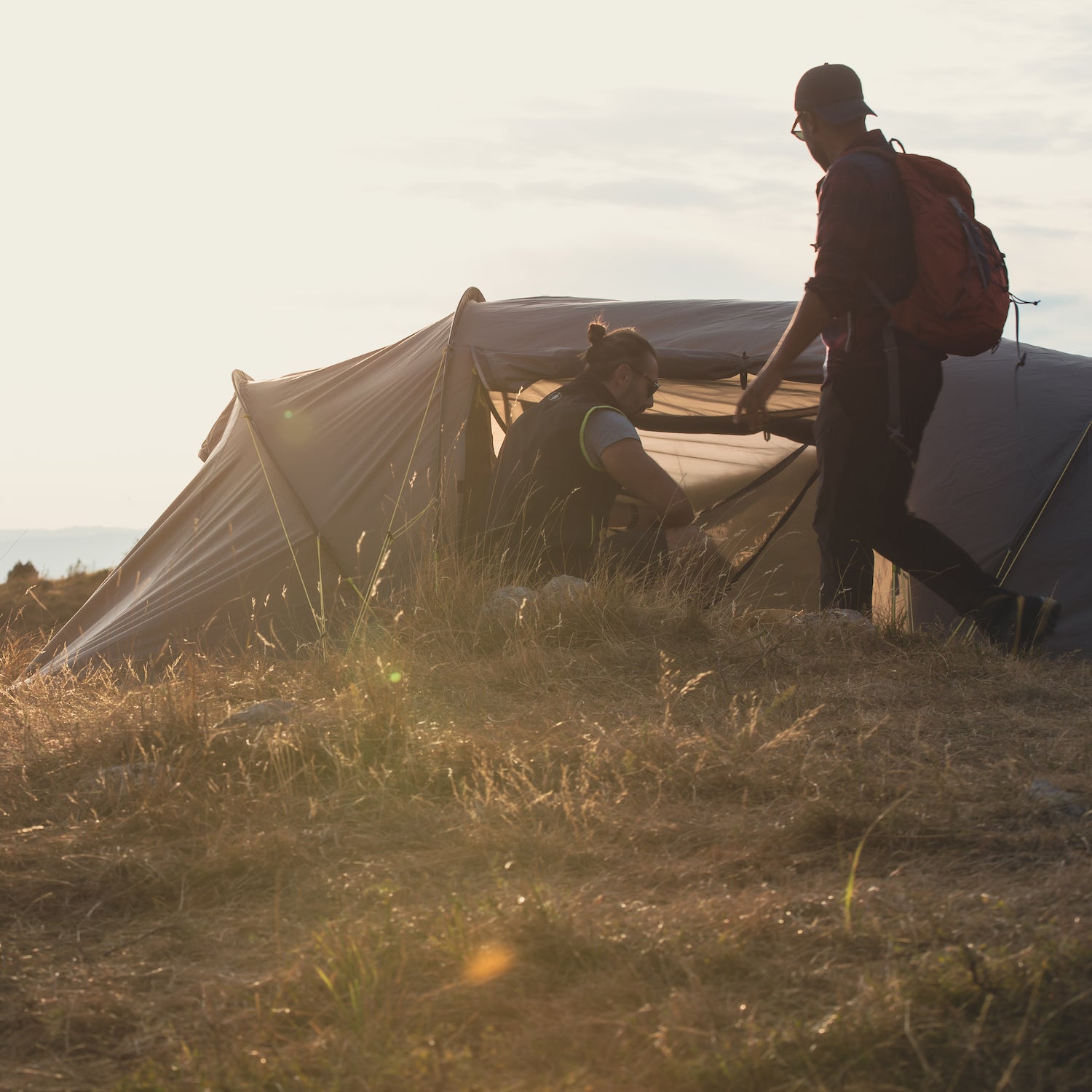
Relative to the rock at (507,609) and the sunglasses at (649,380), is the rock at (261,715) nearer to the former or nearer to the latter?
the rock at (507,609)

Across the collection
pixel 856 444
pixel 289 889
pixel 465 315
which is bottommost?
pixel 289 889

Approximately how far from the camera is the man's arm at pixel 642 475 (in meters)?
4.29

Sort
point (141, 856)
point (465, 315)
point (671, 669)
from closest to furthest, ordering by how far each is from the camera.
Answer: point (141, 856), point (671, 669), point (465, 315)

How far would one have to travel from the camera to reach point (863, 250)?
3537mm

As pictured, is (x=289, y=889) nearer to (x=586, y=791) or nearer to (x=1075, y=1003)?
(x=586, y=791)

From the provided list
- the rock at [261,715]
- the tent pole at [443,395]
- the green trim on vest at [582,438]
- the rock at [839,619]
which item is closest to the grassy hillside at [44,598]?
the tent pole at [443,395]

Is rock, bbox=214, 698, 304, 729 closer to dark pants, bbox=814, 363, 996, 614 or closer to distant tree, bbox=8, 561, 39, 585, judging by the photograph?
dark pants, bbox=814, 363, 996, 614

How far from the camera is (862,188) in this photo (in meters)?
3.53

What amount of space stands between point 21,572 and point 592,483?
344 inches

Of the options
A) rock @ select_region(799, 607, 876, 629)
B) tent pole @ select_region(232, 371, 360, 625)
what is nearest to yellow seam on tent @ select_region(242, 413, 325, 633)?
tent pole @ select_region(232, 371, 360, 625)

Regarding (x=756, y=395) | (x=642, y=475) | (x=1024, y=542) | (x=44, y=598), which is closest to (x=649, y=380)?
(x=642, y=475)

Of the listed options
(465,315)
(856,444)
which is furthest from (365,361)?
(856,444)

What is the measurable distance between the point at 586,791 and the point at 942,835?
0.67m

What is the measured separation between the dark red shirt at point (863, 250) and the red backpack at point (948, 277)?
0.12 feet
